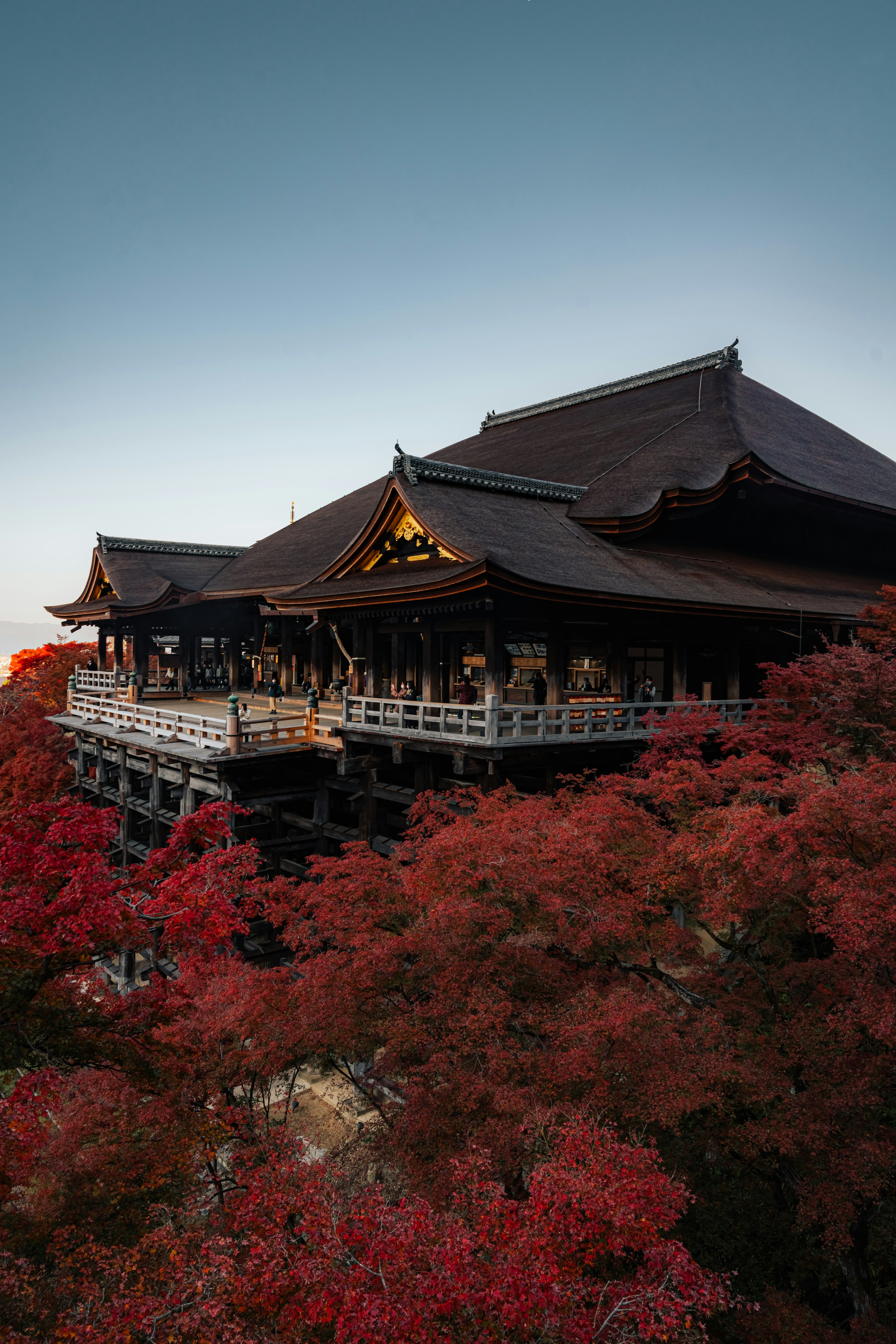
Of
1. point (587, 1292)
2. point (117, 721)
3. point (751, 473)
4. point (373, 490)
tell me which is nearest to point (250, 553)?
point (373, 490)

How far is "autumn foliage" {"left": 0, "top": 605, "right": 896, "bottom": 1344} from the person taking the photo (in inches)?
214

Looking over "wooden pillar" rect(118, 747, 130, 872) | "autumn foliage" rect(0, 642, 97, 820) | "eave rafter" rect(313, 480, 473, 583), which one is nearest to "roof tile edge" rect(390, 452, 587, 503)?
"eave rafter" rect(313, 480, 473, 583)

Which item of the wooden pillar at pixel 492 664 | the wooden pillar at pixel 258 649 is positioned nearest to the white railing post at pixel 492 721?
the wooden pillar at pixel 492 664

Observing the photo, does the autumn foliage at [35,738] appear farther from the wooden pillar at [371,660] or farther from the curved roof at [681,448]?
the curved roof at [681,448]

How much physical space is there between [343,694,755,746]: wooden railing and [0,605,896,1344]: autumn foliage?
3240 mm

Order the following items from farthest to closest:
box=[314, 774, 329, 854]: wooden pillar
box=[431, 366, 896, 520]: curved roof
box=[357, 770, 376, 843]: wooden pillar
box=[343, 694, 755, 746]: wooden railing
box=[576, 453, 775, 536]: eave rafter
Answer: box=[431, 366, 896, 520]: curved roof → box=[576, 453, 775, 536]: eave rafter → box=[314, 774, 329, 854]: wooden pillar → box=[357, 770, 376, 843]: wooden pillar → box=[343, 694, 755, 746]: wooden railing

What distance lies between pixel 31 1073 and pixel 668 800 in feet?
28.0

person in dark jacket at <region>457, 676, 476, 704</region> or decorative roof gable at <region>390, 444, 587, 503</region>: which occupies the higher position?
decorative roof gable at <region>390, 444, 587, 503</region>

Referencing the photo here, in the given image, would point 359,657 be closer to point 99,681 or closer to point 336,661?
point 336,661

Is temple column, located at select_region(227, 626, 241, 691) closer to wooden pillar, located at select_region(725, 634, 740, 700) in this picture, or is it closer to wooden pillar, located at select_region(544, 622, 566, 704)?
wooden pillar, located at select_region(544, 622, 566, 704)

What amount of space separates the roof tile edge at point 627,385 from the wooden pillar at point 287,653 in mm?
17768

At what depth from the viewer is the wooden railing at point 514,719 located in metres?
14.1

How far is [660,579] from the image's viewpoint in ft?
57.5

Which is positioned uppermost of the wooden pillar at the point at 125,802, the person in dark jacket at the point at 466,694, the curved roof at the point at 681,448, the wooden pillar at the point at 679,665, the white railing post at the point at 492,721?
the curved roof at the point at 681,448
